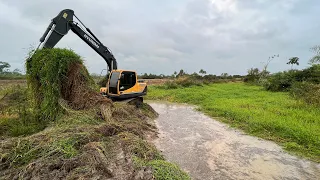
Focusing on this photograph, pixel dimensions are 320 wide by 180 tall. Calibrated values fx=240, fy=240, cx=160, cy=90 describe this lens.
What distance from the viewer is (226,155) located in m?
6.11

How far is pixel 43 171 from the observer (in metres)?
3.64

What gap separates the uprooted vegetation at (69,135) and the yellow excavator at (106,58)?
1.06 metres

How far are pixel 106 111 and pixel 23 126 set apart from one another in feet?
7.35

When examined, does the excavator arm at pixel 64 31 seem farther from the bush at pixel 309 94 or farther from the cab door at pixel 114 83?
the bush at pixel 309 94

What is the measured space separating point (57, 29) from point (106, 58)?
295cm

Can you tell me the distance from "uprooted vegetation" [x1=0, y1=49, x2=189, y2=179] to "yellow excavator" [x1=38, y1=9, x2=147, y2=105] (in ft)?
3.46

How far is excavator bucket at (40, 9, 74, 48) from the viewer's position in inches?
331

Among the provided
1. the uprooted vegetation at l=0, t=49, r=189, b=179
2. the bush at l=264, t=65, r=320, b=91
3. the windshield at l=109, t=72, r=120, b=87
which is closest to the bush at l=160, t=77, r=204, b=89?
the bush at l=264, t=65, r=320, b=91

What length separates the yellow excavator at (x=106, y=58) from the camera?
28.0 feet

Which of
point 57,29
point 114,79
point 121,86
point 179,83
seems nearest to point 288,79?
point 179,83

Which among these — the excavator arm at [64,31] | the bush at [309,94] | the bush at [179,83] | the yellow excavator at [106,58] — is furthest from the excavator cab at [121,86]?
the bush at [179,83]

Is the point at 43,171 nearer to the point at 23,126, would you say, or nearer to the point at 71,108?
the point at 23,126

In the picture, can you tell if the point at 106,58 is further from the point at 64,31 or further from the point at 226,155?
the point at 226,155

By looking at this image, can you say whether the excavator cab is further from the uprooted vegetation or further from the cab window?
the uprooted vegetation
